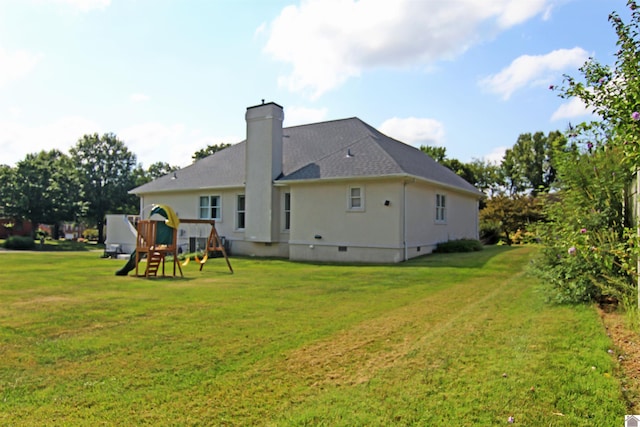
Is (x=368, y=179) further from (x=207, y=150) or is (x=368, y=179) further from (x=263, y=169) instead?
(x=207, y=150)

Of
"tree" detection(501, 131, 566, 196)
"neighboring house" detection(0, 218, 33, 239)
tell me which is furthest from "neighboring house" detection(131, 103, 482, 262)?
"tree" detection(501, 131, 566, 196)

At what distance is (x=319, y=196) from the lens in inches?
721

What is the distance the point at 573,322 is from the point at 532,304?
1667 mm

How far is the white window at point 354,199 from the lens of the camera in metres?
17.4

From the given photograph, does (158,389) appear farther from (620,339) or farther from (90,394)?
(620,339)

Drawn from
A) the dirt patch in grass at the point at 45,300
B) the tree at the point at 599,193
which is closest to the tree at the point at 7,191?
the dirt patch in grass at the point at 45,300

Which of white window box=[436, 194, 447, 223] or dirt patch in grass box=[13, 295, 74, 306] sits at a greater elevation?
white window box=[436, 194, 447, 223]

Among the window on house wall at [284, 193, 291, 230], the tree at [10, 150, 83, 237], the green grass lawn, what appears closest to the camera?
the green grass lawn

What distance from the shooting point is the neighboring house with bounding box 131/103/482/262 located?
17.0 m

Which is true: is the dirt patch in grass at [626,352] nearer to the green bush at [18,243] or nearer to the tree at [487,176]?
the green bush at [18,243]

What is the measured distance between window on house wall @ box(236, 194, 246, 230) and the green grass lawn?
1249 centimetres

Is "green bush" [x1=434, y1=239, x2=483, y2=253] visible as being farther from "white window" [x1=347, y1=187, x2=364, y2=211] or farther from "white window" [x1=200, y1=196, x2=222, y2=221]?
"white window" [x1=200, y1=196, x2=222, y2=221]

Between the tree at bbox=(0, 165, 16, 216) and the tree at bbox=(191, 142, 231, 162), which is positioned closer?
the tree at bbox=(0, 165, 16, 216)

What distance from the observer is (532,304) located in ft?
25.2
